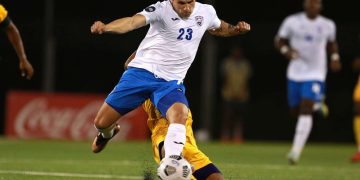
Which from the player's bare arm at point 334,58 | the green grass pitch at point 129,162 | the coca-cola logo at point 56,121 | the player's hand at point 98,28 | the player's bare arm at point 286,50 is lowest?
the coca-cola logo at point 56,121

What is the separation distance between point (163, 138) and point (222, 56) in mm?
13782

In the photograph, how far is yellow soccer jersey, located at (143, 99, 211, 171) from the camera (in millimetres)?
7910

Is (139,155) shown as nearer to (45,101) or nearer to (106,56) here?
(45,101)

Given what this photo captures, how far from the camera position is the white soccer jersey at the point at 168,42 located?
809 cm

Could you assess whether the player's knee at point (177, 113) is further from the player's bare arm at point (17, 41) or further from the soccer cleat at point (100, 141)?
the player's bare arm at point (17, 41)

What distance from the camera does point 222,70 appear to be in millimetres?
20578

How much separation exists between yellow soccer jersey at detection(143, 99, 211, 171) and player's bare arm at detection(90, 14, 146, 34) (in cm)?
97

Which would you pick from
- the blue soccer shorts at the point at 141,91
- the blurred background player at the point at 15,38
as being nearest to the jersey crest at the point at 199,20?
the blue soccer shorts at the point at 141,91

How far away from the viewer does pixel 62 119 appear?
62.2 ft

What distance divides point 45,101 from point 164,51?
11.2 m

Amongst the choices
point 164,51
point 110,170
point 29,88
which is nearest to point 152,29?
point 164,51

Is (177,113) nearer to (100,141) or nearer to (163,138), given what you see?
(163,138)

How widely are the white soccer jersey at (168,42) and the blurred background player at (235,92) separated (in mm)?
11878

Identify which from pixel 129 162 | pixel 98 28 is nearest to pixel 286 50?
pixel 129 162
